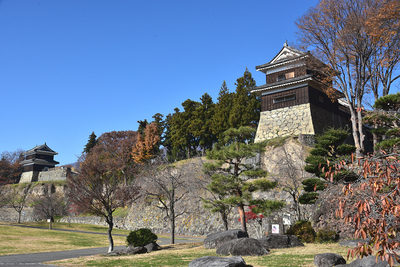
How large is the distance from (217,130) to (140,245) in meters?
22.9

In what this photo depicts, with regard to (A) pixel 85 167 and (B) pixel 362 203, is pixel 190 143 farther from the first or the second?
(B) pixel 362 203

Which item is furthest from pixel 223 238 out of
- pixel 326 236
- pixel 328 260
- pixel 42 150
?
pixel 42 150

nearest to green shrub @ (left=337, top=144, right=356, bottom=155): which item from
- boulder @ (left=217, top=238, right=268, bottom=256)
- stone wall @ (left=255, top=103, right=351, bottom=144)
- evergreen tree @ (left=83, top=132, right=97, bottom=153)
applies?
boulder @ (left=217, top=238, right=268, bottom=256)

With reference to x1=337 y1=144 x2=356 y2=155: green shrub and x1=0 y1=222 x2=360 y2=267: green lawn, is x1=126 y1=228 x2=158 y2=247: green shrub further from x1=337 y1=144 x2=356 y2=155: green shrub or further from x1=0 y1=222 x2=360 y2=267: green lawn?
x1=337 y1=144 x2=356 y2=155: green shrub

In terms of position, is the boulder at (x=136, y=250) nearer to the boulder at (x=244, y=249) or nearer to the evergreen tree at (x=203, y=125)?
the boulder at (x=244, y=249)

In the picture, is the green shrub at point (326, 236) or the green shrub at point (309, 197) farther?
the green shrub at point (309, 197)

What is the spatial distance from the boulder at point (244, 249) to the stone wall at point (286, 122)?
1805 centimetres

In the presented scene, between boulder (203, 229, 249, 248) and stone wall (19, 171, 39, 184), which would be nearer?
boulder (203, 229, 249, 248)

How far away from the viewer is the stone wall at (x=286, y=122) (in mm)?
28078

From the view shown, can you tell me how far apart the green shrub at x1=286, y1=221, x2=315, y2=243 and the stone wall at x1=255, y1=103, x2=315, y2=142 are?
43.5 ft

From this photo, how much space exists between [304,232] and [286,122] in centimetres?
1504

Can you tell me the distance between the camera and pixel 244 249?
476 inches

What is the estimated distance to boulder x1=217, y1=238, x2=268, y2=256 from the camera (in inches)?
472

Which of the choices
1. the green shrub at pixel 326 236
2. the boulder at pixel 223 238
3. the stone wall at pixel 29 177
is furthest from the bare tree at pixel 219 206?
the stone wall at pixel 29 177
